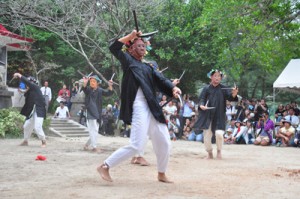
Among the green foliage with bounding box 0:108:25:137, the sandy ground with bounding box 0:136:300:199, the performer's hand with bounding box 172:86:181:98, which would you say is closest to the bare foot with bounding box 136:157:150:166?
the sandy ground with bounding box 0:136:300:199

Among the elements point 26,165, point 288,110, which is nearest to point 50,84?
Result: point 288,110

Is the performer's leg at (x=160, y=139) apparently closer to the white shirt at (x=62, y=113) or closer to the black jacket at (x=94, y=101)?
the black jacket at (x=94, y=101)

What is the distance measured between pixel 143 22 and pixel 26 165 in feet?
54.3

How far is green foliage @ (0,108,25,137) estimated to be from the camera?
16484 millimetres

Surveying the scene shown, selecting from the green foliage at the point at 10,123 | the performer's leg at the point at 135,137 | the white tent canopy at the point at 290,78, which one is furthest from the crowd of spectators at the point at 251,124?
the performer's leg at the point at 135,137

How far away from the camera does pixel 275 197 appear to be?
17.9 ft

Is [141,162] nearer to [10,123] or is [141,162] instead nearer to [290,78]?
[10,123]

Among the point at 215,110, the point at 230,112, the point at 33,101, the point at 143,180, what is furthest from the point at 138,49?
the point at 230,112

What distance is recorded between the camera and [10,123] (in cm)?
1664

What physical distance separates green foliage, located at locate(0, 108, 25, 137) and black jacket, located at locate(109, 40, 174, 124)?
1095cm

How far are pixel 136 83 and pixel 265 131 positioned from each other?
38.4ft

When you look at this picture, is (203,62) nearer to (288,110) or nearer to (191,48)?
(191,48)

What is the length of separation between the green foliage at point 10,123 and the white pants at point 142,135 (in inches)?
437

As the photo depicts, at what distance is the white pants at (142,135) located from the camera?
5.98 m
